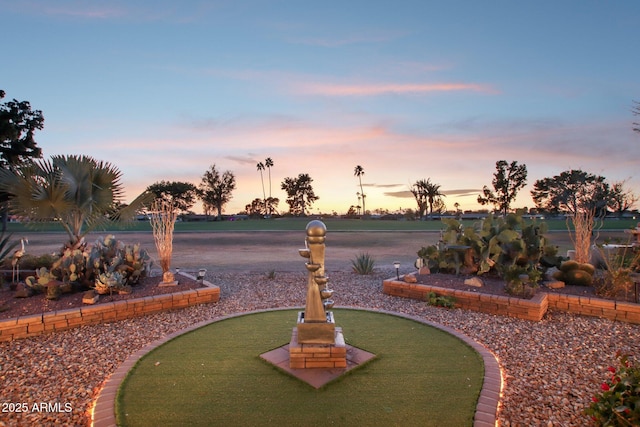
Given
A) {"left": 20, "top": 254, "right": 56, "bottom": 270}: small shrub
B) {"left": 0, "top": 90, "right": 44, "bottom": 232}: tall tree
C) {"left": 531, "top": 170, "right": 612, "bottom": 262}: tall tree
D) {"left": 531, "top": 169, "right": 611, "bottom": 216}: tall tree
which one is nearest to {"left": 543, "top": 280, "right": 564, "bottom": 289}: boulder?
{"left": 20, "top": 254, "right": 56, "bottom": 270}: small shrub

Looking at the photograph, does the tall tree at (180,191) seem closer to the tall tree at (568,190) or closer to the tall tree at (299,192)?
the tall tree at (299,192)

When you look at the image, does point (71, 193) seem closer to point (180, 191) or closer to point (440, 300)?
point (440, 300)

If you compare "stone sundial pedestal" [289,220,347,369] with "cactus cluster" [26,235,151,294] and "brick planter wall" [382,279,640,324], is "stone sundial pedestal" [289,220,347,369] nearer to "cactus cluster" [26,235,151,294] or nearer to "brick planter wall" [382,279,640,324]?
"brick planter wall" [382,279,640,324]

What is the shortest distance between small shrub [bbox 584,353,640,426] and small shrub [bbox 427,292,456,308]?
311 centimetres

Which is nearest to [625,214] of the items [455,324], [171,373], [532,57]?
[532,57]

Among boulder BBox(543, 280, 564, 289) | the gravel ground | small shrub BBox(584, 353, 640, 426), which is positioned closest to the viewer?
small shrub BBox(584, 353, 640, 426)

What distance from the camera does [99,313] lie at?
4.64 meters

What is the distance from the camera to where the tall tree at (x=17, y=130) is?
33.0ft

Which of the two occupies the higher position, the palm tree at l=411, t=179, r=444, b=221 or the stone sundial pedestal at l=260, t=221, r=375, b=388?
the palm tree at l=411, t=179, r=444, b=221

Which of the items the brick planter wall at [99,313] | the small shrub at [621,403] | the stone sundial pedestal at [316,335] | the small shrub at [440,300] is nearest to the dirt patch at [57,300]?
the brick planter wall at [99,313]

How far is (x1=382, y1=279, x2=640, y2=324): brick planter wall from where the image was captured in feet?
15.0

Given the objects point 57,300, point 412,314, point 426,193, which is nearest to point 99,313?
point 57,300

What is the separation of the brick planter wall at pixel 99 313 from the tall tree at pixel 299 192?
58.9 m

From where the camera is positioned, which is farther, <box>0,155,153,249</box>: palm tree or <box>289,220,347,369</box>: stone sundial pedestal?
<box>0,155,153,249</box>: palm tree
